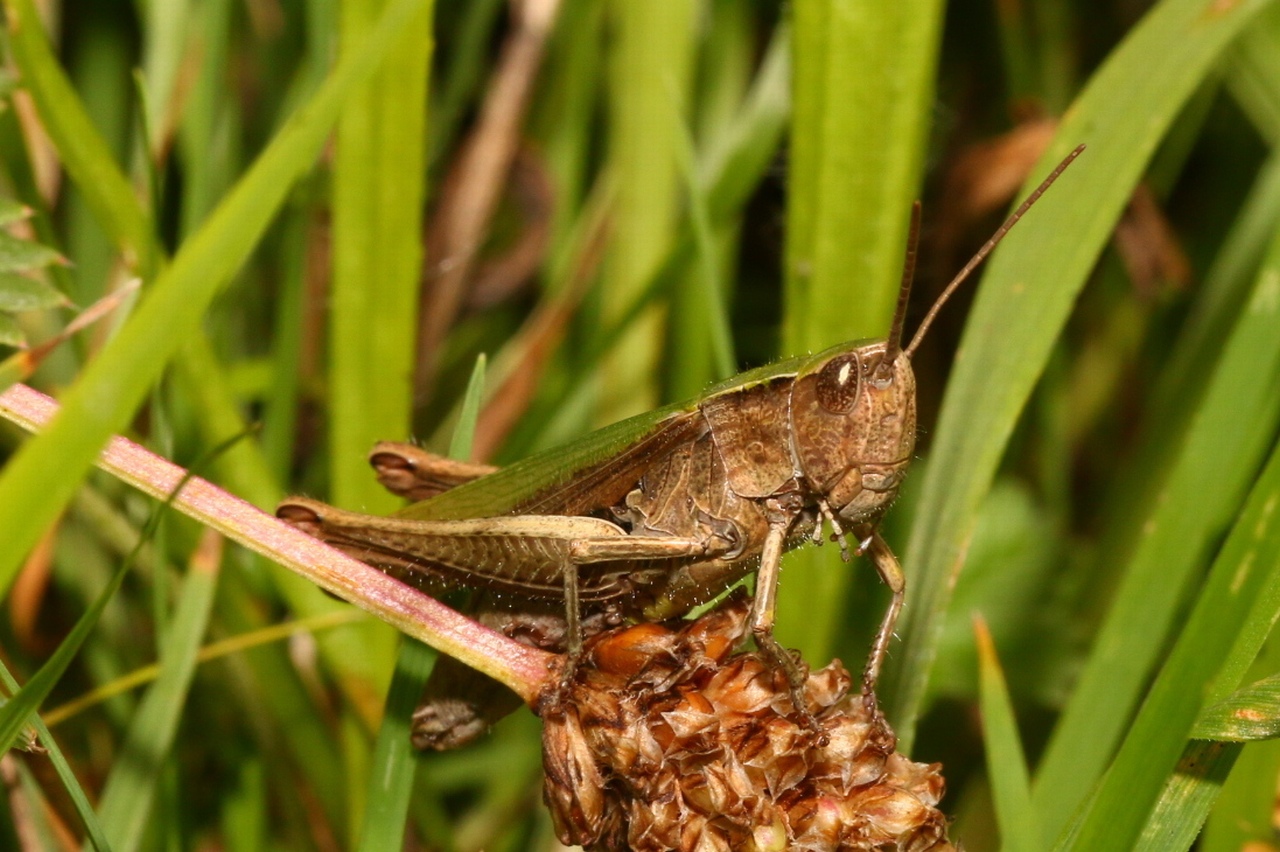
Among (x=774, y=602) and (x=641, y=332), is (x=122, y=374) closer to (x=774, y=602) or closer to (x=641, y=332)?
(x=774, y=602)

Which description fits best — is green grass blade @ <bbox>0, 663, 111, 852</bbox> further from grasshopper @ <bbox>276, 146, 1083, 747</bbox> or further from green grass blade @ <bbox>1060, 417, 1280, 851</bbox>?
green grass blade @ <bbox>1060, 417, 1280, 851</bbox>

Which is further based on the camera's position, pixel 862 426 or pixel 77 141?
pixel 77 141

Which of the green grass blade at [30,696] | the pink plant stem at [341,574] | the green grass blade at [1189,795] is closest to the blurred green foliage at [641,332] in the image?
the green grass blade at [1189,795]

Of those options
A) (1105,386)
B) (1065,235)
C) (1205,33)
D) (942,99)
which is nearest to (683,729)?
(1065,235)

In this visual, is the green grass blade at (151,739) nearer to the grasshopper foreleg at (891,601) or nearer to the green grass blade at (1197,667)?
the grasshopper foreleg at (891,601)

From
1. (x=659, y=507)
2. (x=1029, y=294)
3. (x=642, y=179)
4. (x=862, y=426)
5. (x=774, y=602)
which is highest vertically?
(x=642, y=179)

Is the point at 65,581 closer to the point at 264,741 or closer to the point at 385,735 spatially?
the point at 264,741

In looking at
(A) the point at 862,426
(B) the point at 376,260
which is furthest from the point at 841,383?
(B) the point at 376,260
